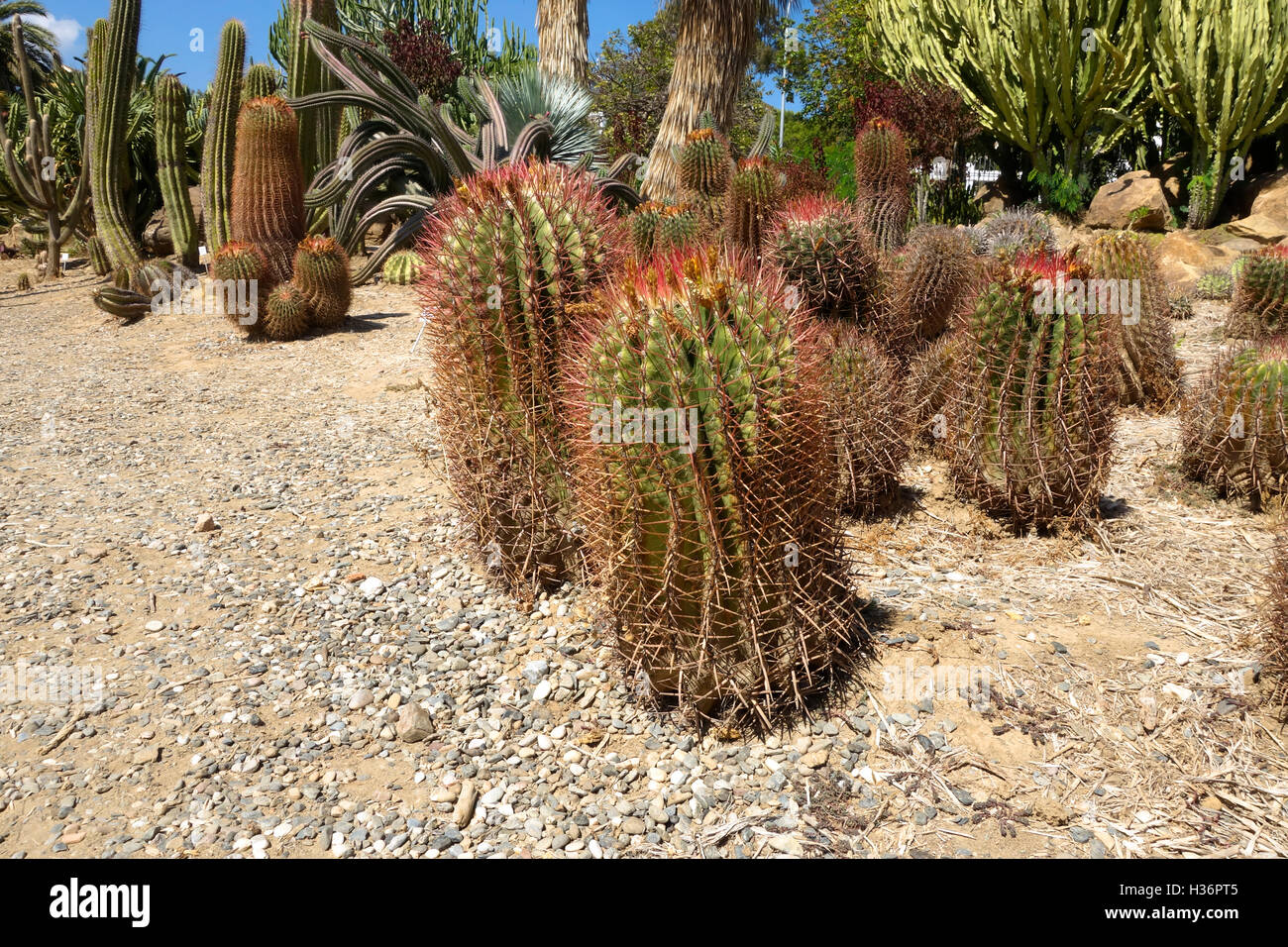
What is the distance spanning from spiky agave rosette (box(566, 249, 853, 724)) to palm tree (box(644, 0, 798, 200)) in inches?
335

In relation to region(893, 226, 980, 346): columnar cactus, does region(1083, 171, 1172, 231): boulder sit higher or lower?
higher

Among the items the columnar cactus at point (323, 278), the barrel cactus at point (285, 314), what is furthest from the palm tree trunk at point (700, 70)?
the barrel cactus at point (285, 314)

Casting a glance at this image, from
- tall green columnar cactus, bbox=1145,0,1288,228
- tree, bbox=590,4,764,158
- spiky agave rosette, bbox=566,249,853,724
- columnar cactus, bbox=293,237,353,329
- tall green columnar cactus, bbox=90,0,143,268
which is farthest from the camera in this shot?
tree, bbox=590,4,764,158

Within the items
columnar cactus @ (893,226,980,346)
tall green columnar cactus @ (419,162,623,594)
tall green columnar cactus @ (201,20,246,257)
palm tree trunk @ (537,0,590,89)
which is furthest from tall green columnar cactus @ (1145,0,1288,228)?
tall green columnar cactus @ (201,20,246,257)

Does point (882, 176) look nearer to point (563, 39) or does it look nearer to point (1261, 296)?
point (1261, 296)

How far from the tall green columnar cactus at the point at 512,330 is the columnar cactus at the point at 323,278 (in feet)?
18.8

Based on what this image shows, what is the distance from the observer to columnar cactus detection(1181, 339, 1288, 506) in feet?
12.4

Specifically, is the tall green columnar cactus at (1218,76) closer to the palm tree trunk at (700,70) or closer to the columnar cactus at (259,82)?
the palm tree trunk at (700,70)

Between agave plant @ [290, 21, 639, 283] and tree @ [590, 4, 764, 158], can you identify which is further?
tree @ [590, 4, 764, 158]

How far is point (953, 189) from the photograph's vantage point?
14812 mm

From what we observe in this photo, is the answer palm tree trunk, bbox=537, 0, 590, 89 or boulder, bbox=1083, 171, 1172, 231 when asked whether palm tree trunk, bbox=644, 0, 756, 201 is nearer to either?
palm tree trunk, bbox=537, 0, 590, 89

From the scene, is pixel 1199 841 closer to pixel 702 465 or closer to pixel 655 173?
pixel 702 465

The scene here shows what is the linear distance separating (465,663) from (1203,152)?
43.3 feet

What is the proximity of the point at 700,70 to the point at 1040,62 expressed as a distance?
18.4 feet
